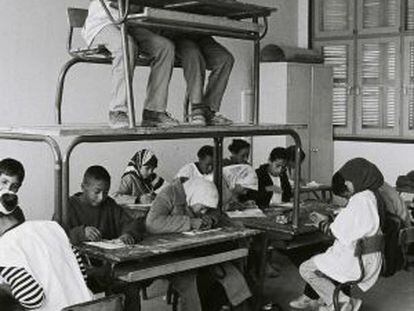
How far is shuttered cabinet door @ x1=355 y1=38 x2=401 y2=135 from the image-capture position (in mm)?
8516

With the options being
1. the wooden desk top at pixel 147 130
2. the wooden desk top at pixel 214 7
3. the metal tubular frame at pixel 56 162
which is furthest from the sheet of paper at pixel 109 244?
the wooden desk top at pixel 214 7

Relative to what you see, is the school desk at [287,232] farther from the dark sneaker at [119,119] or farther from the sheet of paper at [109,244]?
the dark sneaker at [119,119]

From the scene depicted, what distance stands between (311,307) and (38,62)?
346 cm

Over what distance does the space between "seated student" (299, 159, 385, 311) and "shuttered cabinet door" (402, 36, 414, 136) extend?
407cm

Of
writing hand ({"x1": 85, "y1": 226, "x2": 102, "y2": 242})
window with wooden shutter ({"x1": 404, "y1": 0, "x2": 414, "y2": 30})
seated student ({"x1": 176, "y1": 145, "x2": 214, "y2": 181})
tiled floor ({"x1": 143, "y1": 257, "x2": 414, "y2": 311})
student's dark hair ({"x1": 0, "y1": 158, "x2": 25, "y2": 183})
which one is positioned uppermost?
window with wooden shutter ({"x1": 404, "y1": 0, "x2": 414, "y2": 30})

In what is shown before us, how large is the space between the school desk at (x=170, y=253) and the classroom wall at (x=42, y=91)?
262cm

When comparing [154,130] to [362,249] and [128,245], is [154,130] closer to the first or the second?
[128,245]

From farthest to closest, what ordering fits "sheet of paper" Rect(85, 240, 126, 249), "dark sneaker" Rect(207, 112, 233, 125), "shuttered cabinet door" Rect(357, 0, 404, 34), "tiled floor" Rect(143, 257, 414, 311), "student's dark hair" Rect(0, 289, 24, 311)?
"shuttered cabinet door" Rect(357, 0, 404, 34) → "tiled floor" Rect(143, 257, 414, 311) → "dark sneaker" Rect(207, 112, 233, 125) → "sheet of paper" Rect(85, 240, 126, 249) → "student's dark hair" Rect(0, 289, 24, 311)

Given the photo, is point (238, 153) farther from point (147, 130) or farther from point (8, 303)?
point (8, 303)

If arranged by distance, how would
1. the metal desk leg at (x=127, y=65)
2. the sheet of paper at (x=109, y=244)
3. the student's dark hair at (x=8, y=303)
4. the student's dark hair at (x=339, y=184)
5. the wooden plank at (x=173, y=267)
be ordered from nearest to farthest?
1. the student's dark hair at (x=8, y=303)
2. the metal desk leg at (x=127, y=65)
3. the wooden plank at (x=173, y=267)
4. the sheet of paper at (x=109, y=244)
5. the student's dark hair at (x=339, y=184)

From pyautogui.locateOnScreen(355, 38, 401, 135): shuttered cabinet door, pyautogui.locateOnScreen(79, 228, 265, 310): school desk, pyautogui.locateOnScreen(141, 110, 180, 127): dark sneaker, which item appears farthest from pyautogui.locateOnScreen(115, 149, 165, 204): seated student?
pyautogui.locateOnScreen(355, 38, 401, 135): shuttered cabinet door

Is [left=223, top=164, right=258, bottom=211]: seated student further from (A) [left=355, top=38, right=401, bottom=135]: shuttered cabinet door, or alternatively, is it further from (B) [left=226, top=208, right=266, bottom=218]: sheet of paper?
(A) [left=355, top=38, right=401, bottom=135]: shuttered cabinet door

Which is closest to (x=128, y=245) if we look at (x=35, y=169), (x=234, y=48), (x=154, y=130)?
(x=154, y=130)

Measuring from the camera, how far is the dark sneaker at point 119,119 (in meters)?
3.59
